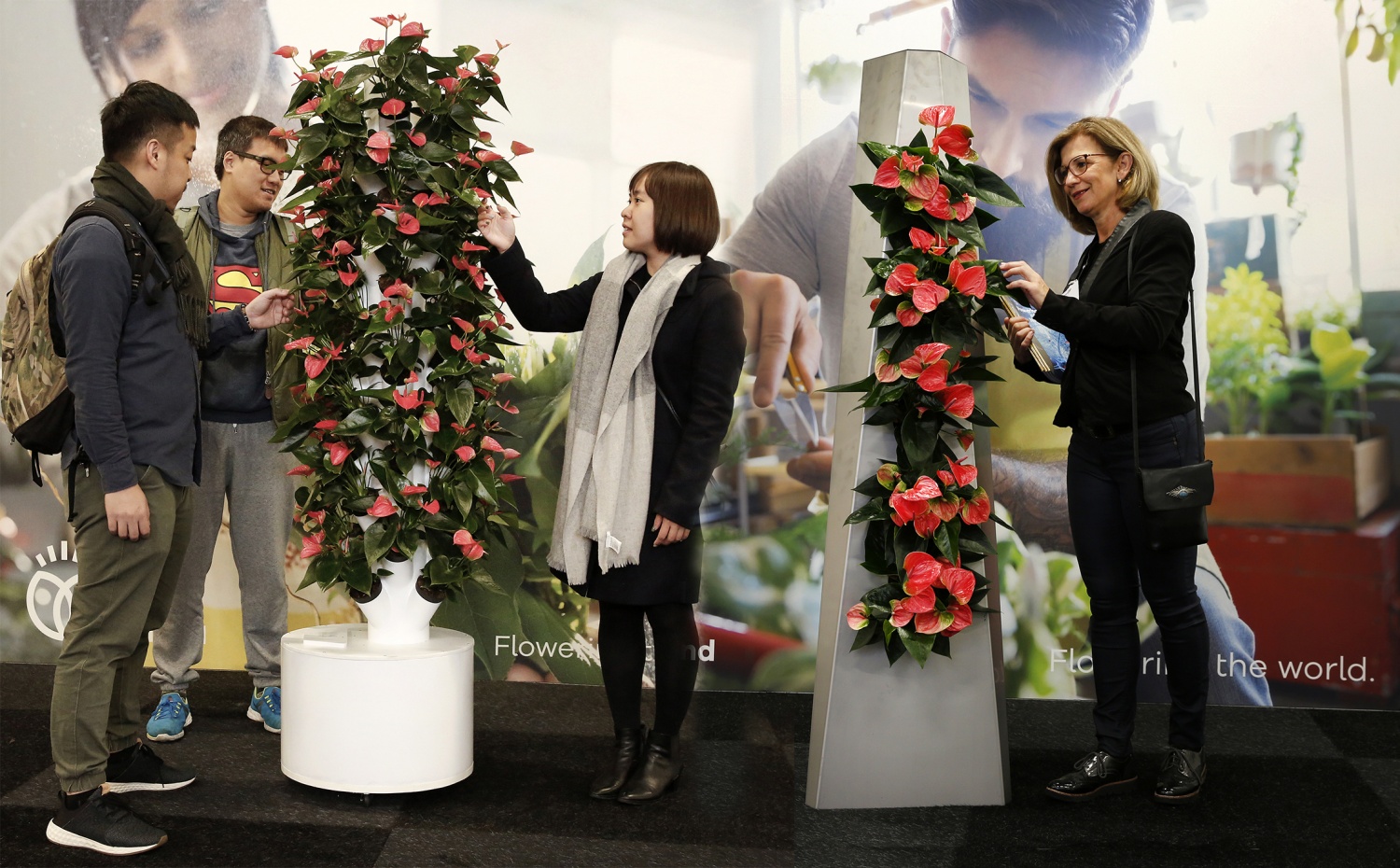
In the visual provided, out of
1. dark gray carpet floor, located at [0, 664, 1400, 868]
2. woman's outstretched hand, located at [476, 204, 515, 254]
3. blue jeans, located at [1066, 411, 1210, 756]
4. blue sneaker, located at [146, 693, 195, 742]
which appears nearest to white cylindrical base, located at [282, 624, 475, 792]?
dark gray carpet floor, located at [0, 664, 1400, 868]

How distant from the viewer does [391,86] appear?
7.86 ft

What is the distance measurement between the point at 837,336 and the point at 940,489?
123 cm

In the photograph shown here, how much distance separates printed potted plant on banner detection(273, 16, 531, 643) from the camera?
240cm

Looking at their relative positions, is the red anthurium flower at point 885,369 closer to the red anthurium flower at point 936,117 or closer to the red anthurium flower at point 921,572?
the red anthurium flower at point 921,572

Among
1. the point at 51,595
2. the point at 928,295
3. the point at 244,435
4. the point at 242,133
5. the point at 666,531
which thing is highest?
the point at 242,133

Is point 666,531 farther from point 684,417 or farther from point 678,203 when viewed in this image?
point 678,203

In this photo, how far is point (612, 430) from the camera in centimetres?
256

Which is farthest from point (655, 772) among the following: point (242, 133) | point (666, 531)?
point (242, 133)

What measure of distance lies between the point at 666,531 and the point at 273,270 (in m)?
1.38

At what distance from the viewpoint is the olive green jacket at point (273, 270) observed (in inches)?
118

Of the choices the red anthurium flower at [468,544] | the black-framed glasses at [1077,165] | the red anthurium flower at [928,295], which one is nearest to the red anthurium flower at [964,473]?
the red anthurium flower at [928,295]

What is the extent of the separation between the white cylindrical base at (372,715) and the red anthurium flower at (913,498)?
1.03 m

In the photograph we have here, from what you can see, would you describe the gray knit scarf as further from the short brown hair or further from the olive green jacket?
the olive green jacket

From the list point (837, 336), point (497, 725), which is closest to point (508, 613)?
point (497, 725)
